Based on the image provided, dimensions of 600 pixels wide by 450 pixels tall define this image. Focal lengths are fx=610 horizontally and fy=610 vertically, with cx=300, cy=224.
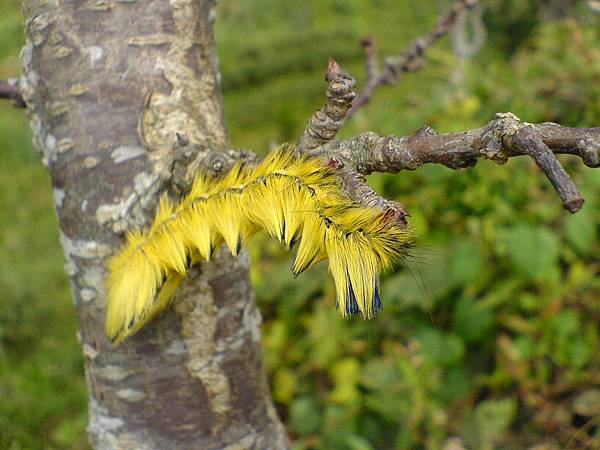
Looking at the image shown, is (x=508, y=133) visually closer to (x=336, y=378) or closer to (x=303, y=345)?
(x=336, y=378)

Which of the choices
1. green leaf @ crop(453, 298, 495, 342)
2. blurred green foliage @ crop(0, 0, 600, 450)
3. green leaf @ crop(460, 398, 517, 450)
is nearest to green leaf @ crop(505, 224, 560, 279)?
blurred green foliage @ crop(0, 0, 600, 450)

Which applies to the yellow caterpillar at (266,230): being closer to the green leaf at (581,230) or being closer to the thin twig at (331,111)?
the thin twig at (331,111)

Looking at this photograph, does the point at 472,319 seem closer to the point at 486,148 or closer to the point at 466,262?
the point at 466,262

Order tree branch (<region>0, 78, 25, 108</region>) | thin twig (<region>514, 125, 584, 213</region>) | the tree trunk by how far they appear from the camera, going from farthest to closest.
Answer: tree branch (<region>0, 78, 25, 108</region>)
the tree trunk
thin twig (<region>514, 125, 584, 213</region>)

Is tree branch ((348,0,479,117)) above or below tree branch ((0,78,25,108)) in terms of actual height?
above

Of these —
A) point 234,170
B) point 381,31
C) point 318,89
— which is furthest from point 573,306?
point 381,31

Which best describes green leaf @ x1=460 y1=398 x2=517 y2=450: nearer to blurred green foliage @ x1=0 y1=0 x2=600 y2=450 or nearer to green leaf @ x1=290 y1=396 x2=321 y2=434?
blurred green foliage @ x1=0 y1=0 x2=600 y2=450

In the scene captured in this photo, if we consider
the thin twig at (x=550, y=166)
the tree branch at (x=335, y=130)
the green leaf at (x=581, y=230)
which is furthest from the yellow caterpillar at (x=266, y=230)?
the green leaf at (x=581, y=230)
